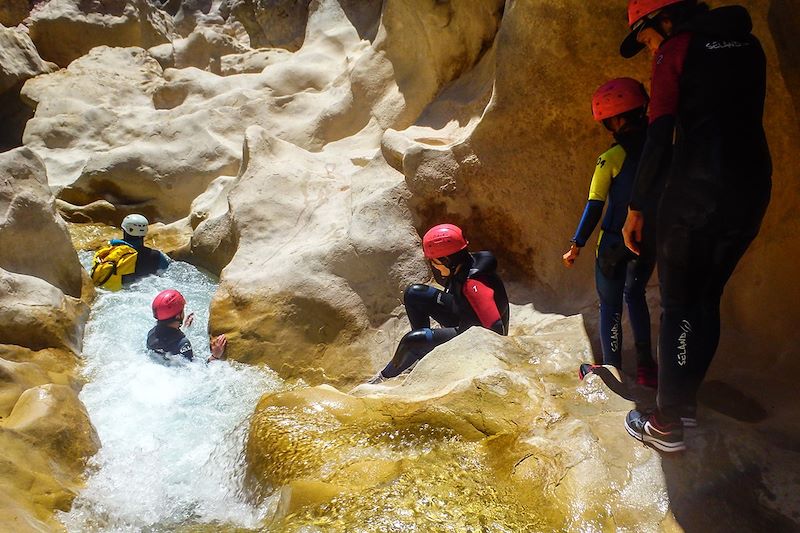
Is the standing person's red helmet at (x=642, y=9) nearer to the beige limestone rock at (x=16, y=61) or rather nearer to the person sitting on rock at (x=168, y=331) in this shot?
the person sitting on rock at (x=168, y=331)

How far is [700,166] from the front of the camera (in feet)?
7.23

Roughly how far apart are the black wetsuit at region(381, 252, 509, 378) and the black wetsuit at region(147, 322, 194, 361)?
201cm

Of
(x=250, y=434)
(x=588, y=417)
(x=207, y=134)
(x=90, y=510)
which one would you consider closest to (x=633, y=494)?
(x=588, y=417)

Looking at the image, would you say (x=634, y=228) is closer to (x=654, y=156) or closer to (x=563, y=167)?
(x=654, y=156)

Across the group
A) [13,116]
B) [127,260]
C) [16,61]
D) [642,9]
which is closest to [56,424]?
[642,9]

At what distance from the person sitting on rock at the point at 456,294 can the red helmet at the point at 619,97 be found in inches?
55.4

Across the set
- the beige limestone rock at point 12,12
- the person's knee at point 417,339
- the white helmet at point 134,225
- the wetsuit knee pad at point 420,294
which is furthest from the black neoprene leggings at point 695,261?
the beige limestone rock at point 12,12

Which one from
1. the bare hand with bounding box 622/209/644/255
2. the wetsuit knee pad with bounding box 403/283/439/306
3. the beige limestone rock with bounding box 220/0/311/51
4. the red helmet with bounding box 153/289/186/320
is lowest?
the beige limestone rock with bounding box 220/0/311/51

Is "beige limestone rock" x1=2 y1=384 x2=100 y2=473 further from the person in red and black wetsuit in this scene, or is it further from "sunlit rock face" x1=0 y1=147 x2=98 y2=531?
the person in red and black wetsuit

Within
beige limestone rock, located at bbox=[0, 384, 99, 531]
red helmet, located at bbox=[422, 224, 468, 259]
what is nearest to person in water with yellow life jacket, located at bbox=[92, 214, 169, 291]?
beige limestone rock, located at bbox=[0, 384, 99, 531]

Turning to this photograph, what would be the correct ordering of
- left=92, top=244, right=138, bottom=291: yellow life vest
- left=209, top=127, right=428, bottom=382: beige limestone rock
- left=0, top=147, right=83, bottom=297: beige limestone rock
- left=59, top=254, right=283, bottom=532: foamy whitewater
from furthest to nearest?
left=92, top=244, right=138, bottom=291: yellow life vest < left=0, top=147, right=83, bottom=297: beige limestone rock < left=209, top=127, right=428, bottom=382: beige limestone rock < left=59, top=254, right=283, bottom=532: foamy whitewater

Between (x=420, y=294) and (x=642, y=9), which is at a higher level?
(x=642, y=9)

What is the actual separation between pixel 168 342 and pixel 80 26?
11.6 m

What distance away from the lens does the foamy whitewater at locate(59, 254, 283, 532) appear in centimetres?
299
